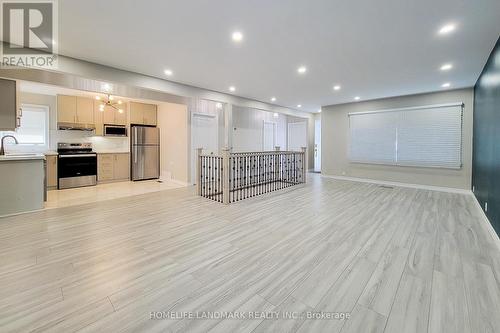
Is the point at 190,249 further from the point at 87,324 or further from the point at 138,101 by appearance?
the point at 138,101

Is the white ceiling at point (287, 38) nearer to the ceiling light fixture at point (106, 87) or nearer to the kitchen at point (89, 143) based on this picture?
the ceiling light fixture at point (106, 87)

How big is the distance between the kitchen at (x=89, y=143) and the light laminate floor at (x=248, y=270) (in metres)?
2.47

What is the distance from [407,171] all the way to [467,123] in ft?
5.69

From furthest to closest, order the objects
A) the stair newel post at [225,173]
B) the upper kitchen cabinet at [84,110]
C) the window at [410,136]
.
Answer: the upper kitchen cabinet at [84,110]
the window at [410,136]
the stair newel post at [225,173]

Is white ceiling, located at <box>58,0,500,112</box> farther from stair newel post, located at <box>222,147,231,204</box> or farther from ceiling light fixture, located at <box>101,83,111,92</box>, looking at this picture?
stair newel post, located at <box>222,147,231,204</box>

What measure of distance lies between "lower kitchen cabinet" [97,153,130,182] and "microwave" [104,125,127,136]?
66 cm

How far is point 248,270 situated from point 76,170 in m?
6.26

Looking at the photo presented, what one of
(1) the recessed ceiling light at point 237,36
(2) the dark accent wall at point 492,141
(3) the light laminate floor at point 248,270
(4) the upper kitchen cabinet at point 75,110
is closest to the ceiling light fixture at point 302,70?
(1) the recessed ceiling light at point 237,36

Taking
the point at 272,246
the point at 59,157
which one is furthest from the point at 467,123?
the point at 59,157

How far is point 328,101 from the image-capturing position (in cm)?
730

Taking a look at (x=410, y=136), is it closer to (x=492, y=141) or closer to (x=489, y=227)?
(x=492, y=141)

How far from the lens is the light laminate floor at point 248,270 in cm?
152

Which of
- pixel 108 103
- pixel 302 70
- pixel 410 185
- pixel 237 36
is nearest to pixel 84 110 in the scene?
pixel 108 103

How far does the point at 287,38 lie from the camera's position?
3.08 meters
